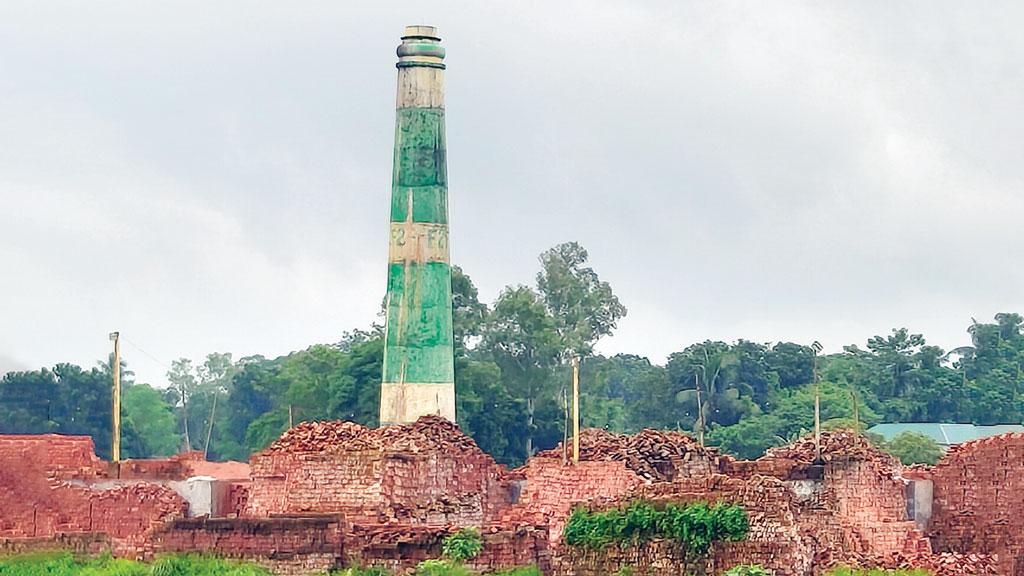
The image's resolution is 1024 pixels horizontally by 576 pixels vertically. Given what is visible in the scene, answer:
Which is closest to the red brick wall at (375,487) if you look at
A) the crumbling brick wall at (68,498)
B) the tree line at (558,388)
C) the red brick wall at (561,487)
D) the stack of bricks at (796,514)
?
the red brick wall at (561,487)

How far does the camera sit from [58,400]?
8750 cm

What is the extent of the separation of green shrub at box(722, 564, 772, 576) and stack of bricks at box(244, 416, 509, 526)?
6836 millimetres

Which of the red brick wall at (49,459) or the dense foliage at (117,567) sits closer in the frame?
the dense foliage at (117,567)

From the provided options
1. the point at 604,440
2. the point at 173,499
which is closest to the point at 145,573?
the point at 173,499

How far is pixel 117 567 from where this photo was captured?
45750mm

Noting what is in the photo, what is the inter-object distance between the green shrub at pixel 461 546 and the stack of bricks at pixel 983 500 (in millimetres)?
7584

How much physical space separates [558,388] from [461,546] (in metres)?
37.6

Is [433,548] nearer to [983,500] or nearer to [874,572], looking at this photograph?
[874,572]

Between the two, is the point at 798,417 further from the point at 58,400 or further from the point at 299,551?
the point at 299,551

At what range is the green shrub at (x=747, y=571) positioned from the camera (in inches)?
1609

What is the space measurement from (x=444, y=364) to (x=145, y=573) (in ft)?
28.9

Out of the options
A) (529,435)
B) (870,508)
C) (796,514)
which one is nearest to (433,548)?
(796,514)

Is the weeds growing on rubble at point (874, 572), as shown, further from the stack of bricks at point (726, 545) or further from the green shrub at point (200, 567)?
the green shrub at point (200, 567)

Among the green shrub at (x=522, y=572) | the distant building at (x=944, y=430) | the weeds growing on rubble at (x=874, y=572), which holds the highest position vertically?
the distant building at (x=944, y=430)
